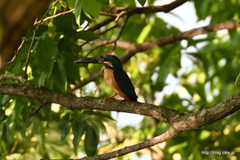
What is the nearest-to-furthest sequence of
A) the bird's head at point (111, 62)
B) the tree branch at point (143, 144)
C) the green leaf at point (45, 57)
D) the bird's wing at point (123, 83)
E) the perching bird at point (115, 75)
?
the tree branch at point (143, 144) → the green leaf at point (45, 57) → the bird's wing at point (123, 83) → the perching bird at point (115, 75) → the bird's head at point (111, 62)

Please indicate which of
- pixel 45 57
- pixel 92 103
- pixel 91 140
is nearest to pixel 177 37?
pixel 91 140

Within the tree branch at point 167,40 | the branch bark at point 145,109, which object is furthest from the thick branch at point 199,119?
the tree branch at point 167,40

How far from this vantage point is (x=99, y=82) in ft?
20.1

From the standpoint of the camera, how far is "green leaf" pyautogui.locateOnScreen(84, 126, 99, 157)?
181 inches

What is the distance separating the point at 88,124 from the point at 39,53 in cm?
111

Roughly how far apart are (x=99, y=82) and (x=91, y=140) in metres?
1.57

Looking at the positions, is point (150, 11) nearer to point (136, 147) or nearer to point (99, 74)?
point (99, 74)

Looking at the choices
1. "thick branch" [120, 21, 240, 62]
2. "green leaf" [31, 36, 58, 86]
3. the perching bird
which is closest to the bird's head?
the perching bird

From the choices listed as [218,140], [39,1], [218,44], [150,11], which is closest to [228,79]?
[218,44]

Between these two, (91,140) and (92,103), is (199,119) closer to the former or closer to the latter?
(92,103)

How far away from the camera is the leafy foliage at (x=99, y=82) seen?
383 cm

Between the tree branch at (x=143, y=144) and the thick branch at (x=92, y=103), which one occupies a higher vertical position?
the thick branch at (x=92, y=103)

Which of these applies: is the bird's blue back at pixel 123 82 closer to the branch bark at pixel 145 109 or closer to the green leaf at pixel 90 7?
the branch bark at pixel 145 109

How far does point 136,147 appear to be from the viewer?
3.04 meters
